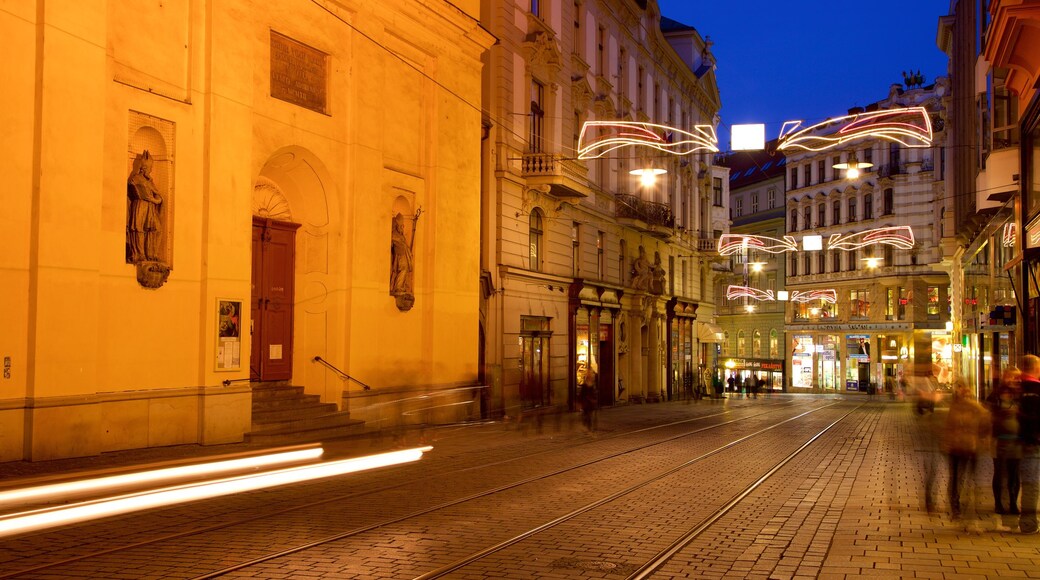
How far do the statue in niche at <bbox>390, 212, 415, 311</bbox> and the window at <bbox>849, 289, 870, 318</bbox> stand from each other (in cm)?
5475

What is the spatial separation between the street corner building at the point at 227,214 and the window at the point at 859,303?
168 ft

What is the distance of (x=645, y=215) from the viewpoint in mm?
40125

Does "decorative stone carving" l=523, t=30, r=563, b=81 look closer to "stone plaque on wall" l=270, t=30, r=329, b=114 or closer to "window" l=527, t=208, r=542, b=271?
"window" l=527, t=208, r=542, b=271

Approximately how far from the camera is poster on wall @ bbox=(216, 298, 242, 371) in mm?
16781

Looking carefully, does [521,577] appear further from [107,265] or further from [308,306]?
[308,306]

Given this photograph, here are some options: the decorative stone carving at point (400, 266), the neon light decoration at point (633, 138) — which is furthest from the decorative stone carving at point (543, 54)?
the decorative stone carving at point (400, 266)

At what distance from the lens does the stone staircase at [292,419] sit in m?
17.5

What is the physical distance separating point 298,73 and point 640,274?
24283 millimetres

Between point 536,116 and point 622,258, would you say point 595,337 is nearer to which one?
point 622,258

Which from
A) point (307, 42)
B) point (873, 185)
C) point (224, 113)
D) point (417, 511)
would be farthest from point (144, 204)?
point (873, 185)

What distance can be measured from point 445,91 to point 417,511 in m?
15.3

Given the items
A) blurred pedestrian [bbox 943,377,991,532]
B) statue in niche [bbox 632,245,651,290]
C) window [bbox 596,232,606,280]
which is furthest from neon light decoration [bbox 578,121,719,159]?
blurred pedestrian [bbox 943,377,991,532]

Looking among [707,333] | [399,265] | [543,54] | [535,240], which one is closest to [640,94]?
[543,54]

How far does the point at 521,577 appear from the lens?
7.89 m
